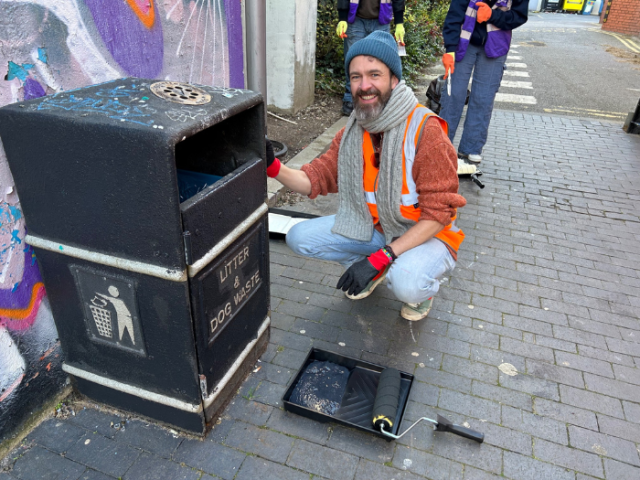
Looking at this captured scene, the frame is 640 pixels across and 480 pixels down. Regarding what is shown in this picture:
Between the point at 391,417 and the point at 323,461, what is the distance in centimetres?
35

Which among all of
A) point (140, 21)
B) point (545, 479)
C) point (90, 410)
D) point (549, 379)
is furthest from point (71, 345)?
point (549, 379)

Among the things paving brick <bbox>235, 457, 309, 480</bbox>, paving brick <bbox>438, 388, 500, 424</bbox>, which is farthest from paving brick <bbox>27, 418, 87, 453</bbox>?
paving brick <bbox>438, 388, 500, 424</bbox>

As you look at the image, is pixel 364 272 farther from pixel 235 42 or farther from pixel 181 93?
pixel 235 42

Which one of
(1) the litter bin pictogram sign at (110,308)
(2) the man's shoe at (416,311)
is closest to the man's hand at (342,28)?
(2) the man's shoe at (416,311)

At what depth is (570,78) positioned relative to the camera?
1075cm

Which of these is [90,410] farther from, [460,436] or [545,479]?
[545,479]

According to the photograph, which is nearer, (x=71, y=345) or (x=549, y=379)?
(x=71, y=345)

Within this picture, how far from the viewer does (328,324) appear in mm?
2822

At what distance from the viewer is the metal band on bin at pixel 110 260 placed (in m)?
1.64

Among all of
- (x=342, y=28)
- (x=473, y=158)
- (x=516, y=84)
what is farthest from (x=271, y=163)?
(x=516, y=84)

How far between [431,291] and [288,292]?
38.6 inches

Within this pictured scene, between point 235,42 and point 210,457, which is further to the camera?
point 235,42

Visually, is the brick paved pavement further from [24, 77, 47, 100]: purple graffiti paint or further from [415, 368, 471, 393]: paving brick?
[24, 77, 47, 100]: purple graffiti paint

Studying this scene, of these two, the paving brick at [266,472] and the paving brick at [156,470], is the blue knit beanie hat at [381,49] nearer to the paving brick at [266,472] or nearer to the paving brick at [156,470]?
the paving brick at [266,472]
